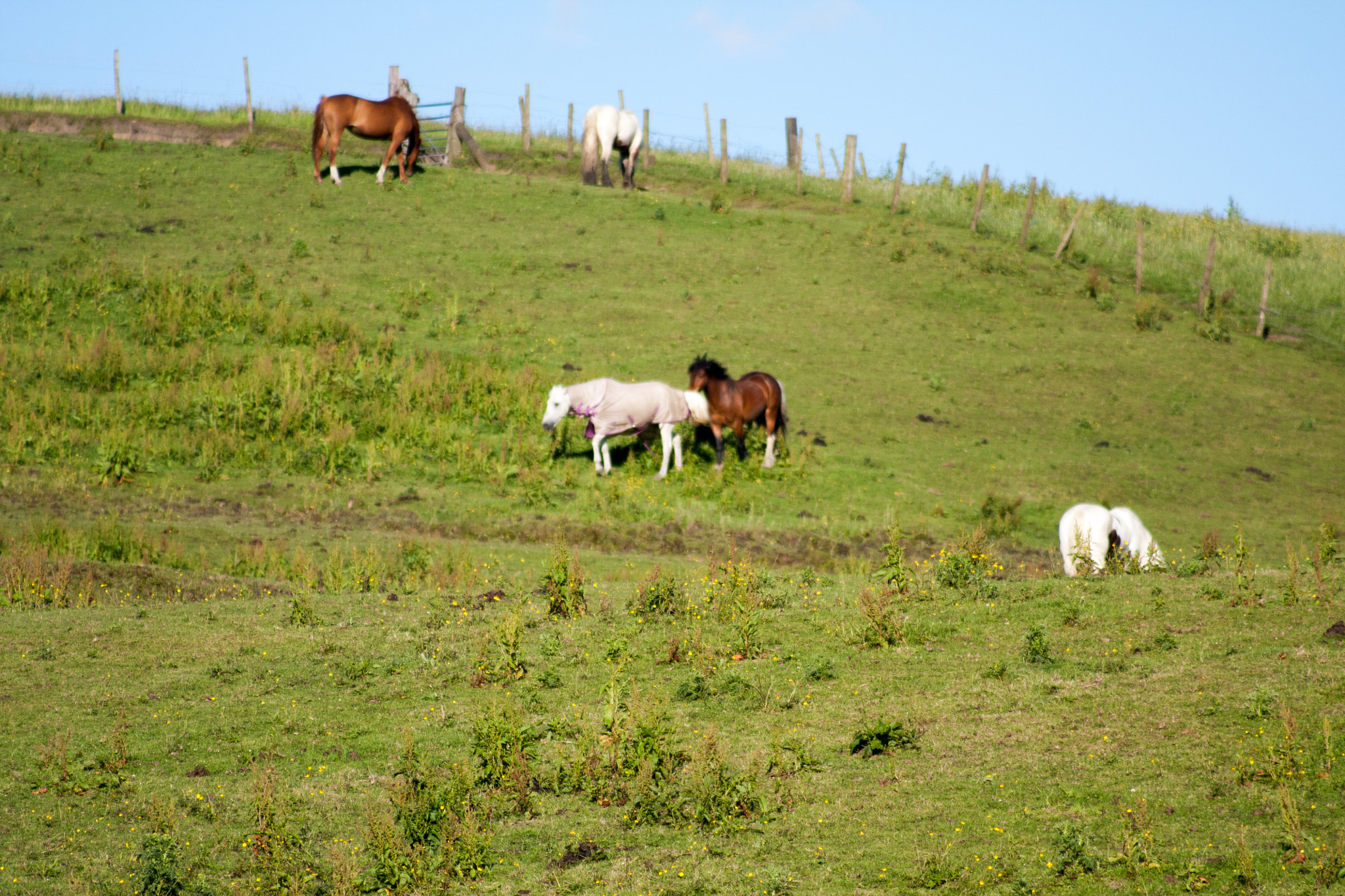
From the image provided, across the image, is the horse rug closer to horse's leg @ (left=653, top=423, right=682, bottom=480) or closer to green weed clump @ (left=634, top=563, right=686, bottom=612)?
horse's leg @ (left=653, top=423, right=682, bottom=480)

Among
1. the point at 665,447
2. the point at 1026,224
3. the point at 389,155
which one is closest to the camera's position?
the point at 665,447

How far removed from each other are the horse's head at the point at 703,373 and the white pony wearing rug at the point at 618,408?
0.79 feet

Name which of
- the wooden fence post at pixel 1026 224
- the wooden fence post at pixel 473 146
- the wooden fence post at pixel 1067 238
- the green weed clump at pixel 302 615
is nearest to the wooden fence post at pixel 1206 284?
the wooden fence post at pixel 1067 238

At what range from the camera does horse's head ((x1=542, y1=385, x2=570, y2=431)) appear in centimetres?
1872

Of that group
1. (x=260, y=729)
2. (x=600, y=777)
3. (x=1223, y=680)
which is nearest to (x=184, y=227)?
(x=260, y=729)

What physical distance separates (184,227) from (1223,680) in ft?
87.0

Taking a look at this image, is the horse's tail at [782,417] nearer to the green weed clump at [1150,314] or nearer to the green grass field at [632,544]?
the green grass field at [632,544]

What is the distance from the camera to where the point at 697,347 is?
2442 cm

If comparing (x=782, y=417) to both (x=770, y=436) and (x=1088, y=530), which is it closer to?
(x=770, y=436)

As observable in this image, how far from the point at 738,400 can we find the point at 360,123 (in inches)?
678

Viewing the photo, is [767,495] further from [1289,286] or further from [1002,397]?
[1289,286]

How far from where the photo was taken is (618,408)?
18719 mm

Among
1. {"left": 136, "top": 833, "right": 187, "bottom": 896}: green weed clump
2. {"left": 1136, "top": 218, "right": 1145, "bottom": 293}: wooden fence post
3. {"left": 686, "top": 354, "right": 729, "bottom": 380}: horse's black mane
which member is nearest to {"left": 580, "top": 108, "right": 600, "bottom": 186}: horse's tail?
{"left": 1136, "top": 218, "right": 1145, "bottom": 293}: wooden fence post

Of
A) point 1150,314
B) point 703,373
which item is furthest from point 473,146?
point 1150,314
